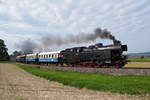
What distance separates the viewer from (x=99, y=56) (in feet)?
67.7

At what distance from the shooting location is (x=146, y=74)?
587 inches

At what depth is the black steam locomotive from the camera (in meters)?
19.1

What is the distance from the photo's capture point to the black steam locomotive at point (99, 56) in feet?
62.7

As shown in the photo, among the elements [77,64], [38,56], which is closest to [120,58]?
[77,64]

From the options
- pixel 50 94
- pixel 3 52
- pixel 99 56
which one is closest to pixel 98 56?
pixel 99 56

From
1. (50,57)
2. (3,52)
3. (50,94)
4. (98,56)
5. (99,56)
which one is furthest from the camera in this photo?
(3,52)

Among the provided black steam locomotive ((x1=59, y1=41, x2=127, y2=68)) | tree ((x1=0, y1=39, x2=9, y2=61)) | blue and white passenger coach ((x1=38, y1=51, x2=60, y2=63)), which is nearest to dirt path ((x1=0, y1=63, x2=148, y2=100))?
black steam locomotive ((x1=59, y1=41, x2=127, y2=68))

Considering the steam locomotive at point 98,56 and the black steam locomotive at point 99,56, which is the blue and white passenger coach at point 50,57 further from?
the black steam locomotive at point 99,56

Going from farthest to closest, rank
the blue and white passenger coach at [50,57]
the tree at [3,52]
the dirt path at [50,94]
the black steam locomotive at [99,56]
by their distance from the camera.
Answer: the tree at [3,52] < the blue and white passenger coach at [50,57] < the black steam locomotive at [99,56] < the dirt path at [50,94]

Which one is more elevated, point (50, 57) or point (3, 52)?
point (3, 52)

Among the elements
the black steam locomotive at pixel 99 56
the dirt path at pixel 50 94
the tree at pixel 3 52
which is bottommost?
the dirt path at pixel 50 94

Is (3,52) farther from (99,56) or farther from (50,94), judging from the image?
(50,94)

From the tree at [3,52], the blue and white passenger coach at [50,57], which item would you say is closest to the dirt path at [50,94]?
the blue and white passenger coach at [50,57]

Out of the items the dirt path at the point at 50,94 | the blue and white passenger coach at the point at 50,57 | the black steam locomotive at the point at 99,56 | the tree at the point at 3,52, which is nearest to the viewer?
the dirt path at the point at 50,94
